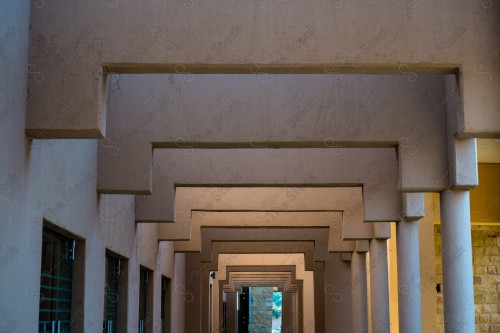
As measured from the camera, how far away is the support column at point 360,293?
24.4 m

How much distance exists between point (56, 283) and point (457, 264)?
19.6 feet

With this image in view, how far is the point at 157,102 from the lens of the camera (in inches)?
518

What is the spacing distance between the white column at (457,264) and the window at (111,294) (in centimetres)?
588

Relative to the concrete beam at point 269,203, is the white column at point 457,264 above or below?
below

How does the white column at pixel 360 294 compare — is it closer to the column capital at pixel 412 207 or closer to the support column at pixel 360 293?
the support column at pixel 360 293

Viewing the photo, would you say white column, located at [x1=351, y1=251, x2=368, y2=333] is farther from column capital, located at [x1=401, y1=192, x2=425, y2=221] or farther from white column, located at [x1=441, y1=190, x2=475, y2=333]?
white column, located at [x1=441, y1=190, x2=475, y2=333]

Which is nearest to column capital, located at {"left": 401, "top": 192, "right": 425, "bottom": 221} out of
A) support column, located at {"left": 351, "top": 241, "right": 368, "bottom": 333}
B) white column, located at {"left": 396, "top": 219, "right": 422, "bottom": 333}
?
white column, located at {"left": 396, "top": 219, "right": 422, "bottom": 333}

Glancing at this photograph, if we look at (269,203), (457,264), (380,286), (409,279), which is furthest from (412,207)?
(380,286)

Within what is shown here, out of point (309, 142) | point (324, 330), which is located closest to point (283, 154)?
point (309, 142)

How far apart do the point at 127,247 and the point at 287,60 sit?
26.2ft

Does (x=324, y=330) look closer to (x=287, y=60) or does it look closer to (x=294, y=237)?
(x=294, y=237)

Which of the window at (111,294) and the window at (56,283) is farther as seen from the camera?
the window at (111,294)

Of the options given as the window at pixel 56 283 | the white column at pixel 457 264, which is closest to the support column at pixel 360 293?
the white column at pixel 457 264

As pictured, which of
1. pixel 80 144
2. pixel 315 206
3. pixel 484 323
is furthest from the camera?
pixel 484 323
